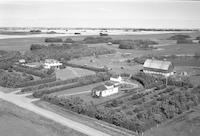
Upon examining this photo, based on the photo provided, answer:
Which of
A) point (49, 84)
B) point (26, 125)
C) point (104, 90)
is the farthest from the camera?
point (49, 84)

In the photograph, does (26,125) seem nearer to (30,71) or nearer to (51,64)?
(30,71)

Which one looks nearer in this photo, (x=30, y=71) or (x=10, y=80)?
(x=10, y=80)

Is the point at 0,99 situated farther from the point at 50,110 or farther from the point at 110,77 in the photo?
the point at 110,77

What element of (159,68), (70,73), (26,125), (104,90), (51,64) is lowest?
(26,125)

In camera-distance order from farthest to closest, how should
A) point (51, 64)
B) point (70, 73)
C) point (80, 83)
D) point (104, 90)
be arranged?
point (51, 64) < point (70, 73) < point (80, 83) < point (104, 90)

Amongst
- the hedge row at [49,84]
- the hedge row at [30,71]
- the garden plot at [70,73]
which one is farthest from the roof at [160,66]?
the hedge row at [30,71]

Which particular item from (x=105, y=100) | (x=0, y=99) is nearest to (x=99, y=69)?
(x=105, y=100)

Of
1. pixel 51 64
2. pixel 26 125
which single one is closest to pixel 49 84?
pixel 51 64
